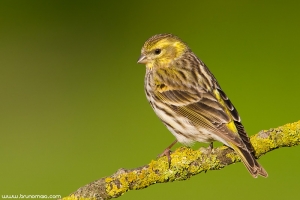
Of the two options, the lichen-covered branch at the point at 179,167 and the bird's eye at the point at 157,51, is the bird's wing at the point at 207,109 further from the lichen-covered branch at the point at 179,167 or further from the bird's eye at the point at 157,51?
the bird's eye at the point at 157,51

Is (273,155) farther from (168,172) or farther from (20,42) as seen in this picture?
(20,42)

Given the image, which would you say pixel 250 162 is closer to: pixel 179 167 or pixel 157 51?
pixel 179 167

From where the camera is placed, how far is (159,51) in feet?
16.8

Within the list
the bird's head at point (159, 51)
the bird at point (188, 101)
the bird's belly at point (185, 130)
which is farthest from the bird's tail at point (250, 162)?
the bird's head at point (159, 51)

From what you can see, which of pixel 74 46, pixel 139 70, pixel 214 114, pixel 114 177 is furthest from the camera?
pixel 74 46

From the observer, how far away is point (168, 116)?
4.68 m

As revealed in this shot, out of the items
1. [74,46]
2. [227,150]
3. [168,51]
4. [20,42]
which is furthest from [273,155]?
[20,42]

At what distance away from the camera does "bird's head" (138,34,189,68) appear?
16.8 ft

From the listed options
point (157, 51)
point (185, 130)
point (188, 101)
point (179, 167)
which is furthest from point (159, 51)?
point (179, 167)

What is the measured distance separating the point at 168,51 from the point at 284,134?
132 cm

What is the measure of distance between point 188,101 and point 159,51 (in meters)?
0.59

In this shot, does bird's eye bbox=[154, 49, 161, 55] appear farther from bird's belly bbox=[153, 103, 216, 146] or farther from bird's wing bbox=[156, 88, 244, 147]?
bird's belly bbox=[153, 103, 216, 146]

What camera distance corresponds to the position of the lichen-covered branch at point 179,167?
3814mm

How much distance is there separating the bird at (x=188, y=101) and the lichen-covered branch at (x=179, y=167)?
0.28ft
